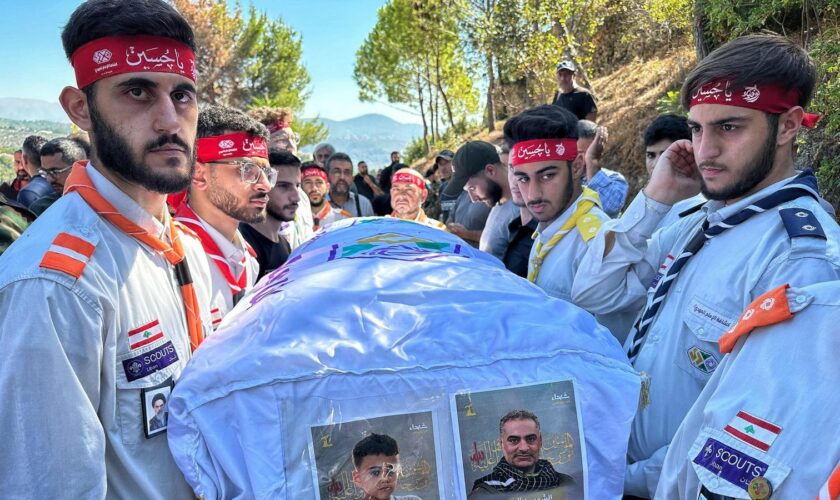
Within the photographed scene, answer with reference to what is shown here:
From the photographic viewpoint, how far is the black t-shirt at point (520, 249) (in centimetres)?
339

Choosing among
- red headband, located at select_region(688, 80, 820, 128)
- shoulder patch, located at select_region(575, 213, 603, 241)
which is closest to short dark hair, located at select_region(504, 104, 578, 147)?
shoulder patch, located at select_region(575, 213, 603, 241)

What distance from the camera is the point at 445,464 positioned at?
4.88 ft

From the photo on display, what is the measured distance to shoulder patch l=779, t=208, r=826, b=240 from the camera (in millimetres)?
1642

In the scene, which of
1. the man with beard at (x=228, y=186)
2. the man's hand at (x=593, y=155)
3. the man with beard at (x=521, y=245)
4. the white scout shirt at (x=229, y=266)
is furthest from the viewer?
the man's hand at (x=593, y=155)

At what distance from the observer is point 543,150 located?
2.82 meters

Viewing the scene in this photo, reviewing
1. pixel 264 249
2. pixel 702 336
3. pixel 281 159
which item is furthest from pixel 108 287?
pixel 281 159

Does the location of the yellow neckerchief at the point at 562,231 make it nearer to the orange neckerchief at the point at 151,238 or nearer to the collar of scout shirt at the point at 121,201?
the orange neckerchief at the point at 151,238

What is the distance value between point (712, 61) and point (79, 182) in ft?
6.45

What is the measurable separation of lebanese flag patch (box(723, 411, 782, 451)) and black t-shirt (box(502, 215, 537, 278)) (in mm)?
1959

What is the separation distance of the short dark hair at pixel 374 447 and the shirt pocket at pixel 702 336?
3.14 ft

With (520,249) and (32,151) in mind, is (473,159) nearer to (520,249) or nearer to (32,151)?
(520,249)

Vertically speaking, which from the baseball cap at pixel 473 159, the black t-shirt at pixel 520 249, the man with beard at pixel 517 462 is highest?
the baseball cap at pixel 473 159

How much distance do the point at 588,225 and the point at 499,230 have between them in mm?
1577

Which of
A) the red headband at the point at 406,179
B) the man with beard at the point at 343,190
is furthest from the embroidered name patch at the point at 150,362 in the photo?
the man with beard at the point at 343,190
